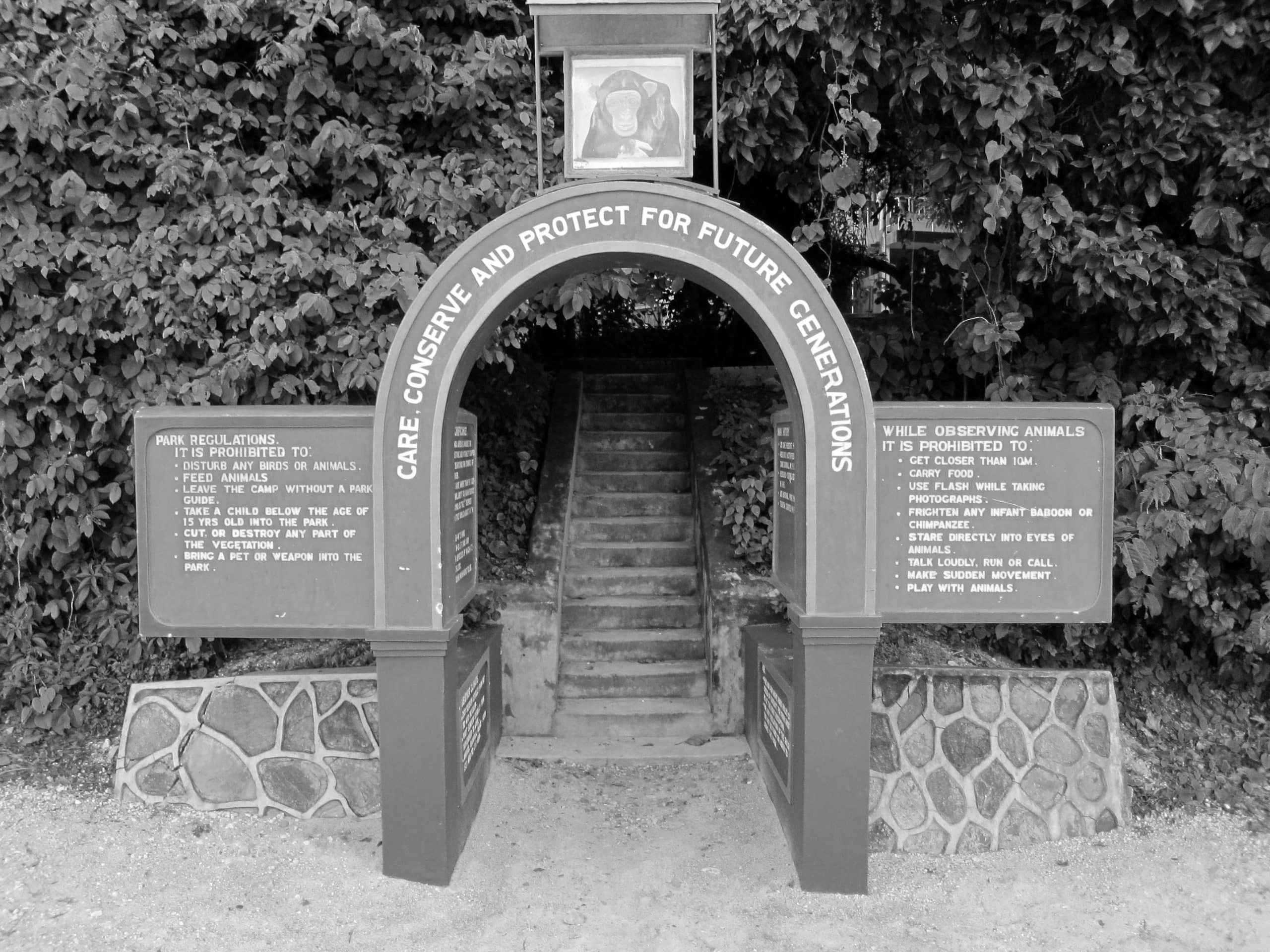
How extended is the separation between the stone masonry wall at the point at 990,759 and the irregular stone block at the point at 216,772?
3.21m

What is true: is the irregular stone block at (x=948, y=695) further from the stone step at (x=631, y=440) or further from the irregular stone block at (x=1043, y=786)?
the stone step at (x=631, y=440)

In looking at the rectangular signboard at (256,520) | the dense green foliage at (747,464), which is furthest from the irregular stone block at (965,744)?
the rectangular signboard at (256,520)

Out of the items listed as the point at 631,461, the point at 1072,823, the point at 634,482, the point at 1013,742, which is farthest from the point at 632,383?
the point at 1072,823

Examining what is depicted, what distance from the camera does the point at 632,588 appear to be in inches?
257

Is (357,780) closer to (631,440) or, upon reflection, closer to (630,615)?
(630,615)

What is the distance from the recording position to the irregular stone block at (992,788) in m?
4.44

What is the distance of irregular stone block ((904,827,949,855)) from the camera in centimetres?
438

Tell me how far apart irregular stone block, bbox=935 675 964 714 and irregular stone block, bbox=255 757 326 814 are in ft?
10.5

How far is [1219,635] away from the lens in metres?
5.10

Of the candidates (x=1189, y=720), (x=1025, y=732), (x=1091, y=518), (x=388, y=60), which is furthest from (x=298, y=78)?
(x=1189, y=720)

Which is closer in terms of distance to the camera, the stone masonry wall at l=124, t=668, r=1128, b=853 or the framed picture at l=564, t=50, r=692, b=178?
the framed picture at l=564, t=50, r=692, b=178

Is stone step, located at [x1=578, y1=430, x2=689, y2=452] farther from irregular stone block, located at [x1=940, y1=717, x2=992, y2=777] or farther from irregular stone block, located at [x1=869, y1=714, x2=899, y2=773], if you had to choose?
irregular stone block, located at [x1=940, y1=717, x2=992, y2=777]

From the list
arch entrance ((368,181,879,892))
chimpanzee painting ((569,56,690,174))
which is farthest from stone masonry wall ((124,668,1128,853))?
chimpanzee painting ((569,56,690,174))

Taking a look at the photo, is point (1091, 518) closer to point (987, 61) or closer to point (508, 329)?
point (987, 61)
